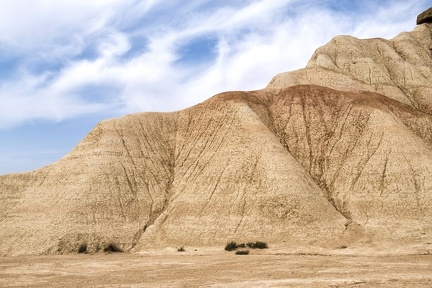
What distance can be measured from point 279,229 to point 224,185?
28.1 ft

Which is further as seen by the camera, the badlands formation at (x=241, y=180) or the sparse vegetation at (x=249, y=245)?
the badlands formation at (x=241, y=180)

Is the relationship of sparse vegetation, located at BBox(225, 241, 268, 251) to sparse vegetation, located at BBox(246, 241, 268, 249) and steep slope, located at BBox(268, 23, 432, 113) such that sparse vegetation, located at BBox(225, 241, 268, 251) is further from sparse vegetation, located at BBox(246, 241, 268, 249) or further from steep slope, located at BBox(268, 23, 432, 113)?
steep slope, located at BBox(268, 23, 432, 113)

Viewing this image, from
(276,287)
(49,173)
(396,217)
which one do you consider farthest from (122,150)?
(276,287)

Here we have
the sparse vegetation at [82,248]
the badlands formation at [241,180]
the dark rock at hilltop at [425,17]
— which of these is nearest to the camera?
the sparse vegetation at [82,248]

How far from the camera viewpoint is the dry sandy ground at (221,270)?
76.6ft

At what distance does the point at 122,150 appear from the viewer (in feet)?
178

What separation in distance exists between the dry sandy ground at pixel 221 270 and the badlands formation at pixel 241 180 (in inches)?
163

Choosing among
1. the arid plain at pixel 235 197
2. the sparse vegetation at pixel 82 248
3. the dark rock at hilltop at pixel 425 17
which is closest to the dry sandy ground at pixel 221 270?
the arid plain at pixel 235 197

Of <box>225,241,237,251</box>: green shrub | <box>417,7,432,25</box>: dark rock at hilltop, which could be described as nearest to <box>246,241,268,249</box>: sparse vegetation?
<box>225,241,237,251</box>: green shrub

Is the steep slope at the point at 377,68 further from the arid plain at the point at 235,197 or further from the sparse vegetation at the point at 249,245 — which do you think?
the sparse vegetation at the point at 249,245

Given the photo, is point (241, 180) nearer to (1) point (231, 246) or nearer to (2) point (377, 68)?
(1) point (231, 246)

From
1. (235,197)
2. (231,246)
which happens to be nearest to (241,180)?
(235,197)

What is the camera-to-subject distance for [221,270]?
28688 mm

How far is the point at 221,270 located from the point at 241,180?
65.4 ft
